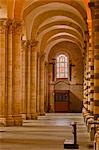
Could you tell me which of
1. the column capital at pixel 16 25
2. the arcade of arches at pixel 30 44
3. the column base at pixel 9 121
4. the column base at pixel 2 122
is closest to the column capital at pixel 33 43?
the arcade of arches at pixel 30 44

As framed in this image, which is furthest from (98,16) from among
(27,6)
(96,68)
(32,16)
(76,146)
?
(32,16)

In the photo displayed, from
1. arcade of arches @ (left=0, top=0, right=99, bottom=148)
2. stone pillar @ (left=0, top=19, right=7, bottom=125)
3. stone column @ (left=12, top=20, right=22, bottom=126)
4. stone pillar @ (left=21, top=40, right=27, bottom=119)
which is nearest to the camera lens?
arcade of arches @ (left=0, top=0, right=99, bottom=148)

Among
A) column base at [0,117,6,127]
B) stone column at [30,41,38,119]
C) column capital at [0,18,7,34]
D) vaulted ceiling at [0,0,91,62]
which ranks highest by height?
vaulted ceiling at [0,0,91,62]

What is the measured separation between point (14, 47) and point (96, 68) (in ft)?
39.5

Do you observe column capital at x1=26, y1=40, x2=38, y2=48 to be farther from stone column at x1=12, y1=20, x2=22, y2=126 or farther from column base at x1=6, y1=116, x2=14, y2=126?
column base at x1=6, y1=116, x2=14, y2=126

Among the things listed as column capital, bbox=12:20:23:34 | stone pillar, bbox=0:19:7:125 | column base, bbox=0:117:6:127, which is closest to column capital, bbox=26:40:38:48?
column capital, bbox=12:20:23:34

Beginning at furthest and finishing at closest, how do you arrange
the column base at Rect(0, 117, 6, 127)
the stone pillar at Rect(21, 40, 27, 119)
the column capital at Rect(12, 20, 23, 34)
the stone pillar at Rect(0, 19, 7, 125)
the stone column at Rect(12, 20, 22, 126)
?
1. the stone pillar at Rect(21, 40, 27, 119)
2. the stone column at Rect(12, 20, 22, 126)
3. the column capital at Rect(12, 20, 23, 34)
4. the stone pillar at Rect(0, 19, 7, 125)
5. the column base at Rect(0, 117, 6, 127)

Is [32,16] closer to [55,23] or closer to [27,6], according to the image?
[27,6]

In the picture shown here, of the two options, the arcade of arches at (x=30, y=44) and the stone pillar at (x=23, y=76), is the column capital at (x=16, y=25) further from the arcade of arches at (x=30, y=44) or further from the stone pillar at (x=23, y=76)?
the stone pillar at (x=23, y=76)

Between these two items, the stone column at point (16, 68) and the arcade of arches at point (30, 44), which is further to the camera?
the stone column at point (16, 68)

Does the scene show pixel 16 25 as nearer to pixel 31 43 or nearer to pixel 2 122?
pixel 2 122

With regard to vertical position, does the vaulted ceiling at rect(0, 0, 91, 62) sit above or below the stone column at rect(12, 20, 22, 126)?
above

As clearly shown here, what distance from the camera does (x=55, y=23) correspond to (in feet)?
122

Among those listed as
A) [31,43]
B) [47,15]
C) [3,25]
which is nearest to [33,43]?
[31,43]
